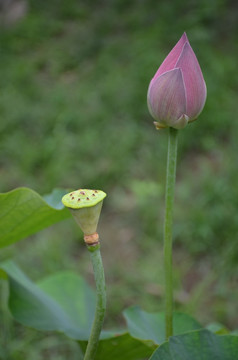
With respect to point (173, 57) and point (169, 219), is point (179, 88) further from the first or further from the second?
point (169, 219)

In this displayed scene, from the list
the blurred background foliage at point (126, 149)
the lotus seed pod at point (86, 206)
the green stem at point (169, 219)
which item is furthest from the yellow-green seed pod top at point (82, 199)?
the blurred background foliage at point (126, 149)

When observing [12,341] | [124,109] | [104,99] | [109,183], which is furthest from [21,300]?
[104,99]

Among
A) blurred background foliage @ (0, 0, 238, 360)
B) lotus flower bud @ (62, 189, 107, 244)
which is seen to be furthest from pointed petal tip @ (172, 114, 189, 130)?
blurred background foliage @ (0, 0, 238, 360)

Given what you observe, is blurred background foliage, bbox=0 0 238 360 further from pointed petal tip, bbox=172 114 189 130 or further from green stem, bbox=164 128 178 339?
pointed petal tip, bbox=172 114 189 130

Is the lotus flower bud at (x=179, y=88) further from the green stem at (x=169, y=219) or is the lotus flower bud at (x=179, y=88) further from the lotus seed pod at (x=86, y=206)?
the lotus seed pod at (x=86, y=206)

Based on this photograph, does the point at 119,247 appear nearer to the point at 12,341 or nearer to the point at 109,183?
the point at 109,183

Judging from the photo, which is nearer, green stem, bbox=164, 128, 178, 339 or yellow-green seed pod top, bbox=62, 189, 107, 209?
yellow-green seed pod top, bbox=62, 189, 107, 209

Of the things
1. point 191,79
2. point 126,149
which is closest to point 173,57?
point 191,79
